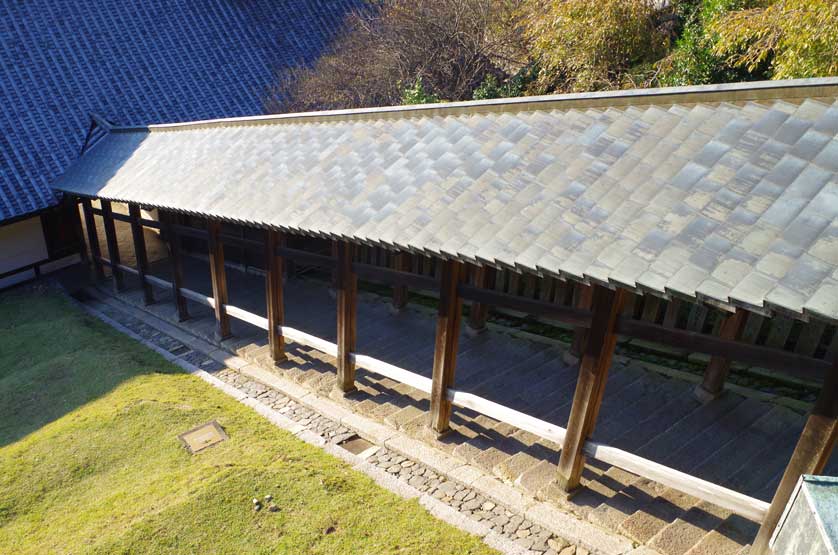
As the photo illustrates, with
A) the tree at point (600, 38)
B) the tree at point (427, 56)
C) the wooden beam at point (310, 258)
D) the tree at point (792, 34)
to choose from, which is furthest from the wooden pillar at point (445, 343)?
the tree at point (427, 56)

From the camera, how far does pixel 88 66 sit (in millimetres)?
16062

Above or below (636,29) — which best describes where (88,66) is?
below

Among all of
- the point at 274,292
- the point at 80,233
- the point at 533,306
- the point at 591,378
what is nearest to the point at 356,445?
the point at 274,292

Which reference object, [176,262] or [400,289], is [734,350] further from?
[176,262]

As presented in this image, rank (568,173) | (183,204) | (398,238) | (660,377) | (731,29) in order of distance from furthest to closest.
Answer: (731,29), (183,204), (660,377), (398,238), (568,173)

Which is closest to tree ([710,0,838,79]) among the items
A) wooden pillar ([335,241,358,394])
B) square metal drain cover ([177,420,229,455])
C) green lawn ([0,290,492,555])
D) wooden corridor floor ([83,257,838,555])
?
wooden corridor floor ([83,257,838,555])

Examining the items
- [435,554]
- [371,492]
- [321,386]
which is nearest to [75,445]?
[321,386]

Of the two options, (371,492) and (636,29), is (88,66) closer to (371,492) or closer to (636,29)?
(636,29)

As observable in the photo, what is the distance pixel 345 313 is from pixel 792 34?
7.48 metres

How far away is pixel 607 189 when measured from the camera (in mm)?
4953

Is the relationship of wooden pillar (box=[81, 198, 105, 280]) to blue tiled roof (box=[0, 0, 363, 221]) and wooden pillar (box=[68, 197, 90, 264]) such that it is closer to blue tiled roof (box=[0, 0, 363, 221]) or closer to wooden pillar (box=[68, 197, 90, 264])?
wooden pillar (box=[68, 197, 90, 264])

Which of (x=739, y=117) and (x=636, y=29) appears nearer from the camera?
(x=739, y=117)

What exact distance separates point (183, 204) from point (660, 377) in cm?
758

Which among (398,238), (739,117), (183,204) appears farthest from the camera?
(183,204)
